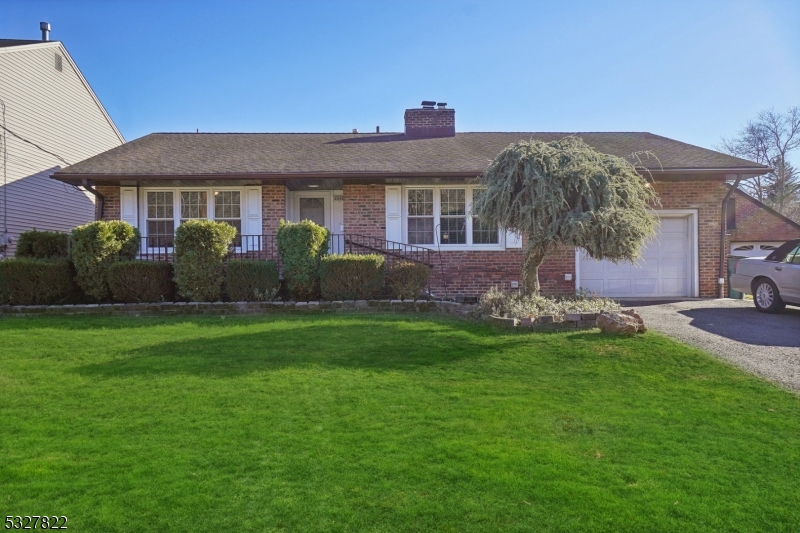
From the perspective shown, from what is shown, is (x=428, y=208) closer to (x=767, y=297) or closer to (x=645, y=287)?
(x=645, y=287)

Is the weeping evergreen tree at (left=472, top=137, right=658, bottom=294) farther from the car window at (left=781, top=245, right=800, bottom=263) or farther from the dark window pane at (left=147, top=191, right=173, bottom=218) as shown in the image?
the dark window pane at (left=147, top=191, right=173, bottom=218)

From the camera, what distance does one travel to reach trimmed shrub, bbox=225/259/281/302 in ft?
31.6

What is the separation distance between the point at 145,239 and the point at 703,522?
12.4m

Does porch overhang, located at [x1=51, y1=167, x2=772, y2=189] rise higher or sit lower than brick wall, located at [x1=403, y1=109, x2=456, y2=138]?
lower

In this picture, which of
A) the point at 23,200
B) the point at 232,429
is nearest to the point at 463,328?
the point at 232,429

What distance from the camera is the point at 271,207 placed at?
12469mm

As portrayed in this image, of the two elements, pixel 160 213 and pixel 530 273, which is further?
pixel 160 213

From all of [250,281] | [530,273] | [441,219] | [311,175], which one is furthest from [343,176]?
[530,273]

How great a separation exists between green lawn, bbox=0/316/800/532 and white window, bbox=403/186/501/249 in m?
6.09

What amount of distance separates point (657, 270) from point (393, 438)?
10.9 metres

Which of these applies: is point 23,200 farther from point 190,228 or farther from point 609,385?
point 609,385

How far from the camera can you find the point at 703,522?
279 centimetres

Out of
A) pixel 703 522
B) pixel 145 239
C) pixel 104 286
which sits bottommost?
pixel 703 522

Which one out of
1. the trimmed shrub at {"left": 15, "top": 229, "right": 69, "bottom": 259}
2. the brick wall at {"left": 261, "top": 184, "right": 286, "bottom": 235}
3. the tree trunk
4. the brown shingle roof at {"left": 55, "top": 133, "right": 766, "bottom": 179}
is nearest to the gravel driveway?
the tree trunk
